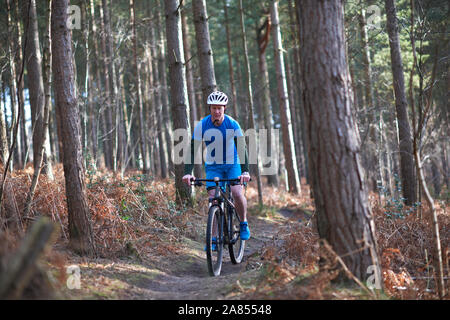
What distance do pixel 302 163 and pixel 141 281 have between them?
2896 centimetres

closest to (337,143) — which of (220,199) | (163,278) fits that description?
(220,199)

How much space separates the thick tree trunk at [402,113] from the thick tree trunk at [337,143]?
7.25 meters

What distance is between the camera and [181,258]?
6.72 metres

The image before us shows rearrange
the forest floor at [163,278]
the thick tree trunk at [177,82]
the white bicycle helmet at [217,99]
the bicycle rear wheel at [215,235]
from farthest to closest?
the thick tree trunk at [177,82], the white bicycle helmet at [217,99], the bicycle rear wheel at [215,235], the forest floor at [163,278]

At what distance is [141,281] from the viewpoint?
5.08 metres

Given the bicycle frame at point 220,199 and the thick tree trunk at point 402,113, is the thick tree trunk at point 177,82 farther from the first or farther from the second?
the thick tree trunk at point 402,113

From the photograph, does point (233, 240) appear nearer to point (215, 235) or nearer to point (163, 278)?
point (215, 235)

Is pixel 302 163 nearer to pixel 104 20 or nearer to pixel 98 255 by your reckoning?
pixel 104 20

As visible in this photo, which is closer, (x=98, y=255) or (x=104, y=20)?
(x=98, y=255)

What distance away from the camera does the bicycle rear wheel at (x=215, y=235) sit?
17.9 feet

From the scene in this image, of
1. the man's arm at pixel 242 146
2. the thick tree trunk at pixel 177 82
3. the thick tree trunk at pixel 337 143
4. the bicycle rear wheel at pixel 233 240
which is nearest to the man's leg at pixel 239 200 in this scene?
the bicycle rear wheel at pixel 233 240

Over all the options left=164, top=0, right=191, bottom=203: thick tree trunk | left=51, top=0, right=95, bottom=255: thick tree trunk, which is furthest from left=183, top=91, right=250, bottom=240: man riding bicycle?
left=164, top=0, right=191, bottom=203: thick tree trunk
